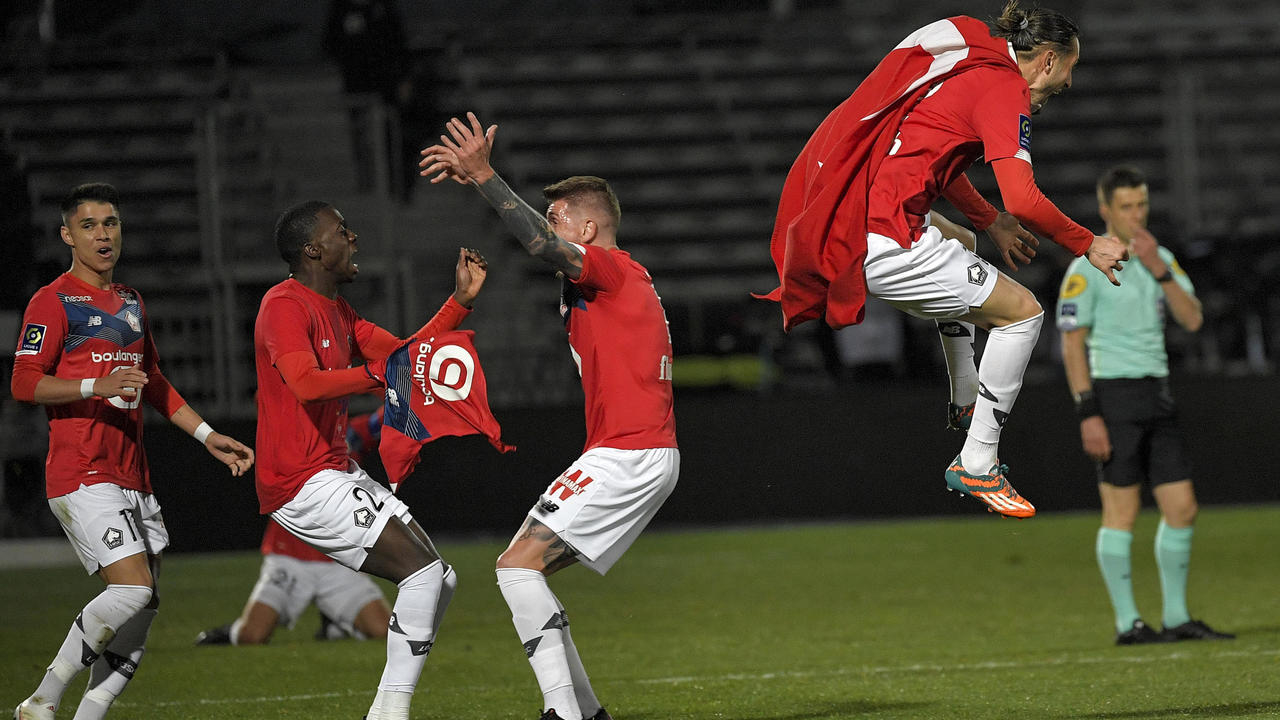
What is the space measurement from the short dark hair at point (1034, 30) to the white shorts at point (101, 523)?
9.54 ft

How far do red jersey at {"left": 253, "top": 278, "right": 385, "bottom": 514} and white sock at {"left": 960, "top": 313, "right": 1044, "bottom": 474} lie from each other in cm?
186

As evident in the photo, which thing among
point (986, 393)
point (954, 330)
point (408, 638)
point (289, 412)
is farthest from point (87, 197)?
point (986, 393)

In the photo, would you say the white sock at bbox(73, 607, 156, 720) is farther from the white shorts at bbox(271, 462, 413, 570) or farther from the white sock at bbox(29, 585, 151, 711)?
the white shorts at bbox(271, 462, 413, 570)

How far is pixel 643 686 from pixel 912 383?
273 inches

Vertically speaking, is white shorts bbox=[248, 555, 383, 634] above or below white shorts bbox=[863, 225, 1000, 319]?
below

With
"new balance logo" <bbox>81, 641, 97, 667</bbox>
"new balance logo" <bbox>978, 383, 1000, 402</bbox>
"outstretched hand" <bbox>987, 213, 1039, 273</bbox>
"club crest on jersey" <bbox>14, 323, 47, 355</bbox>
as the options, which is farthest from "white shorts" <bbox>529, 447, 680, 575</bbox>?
"club crest on jersey" <bbox>14, 323, 47, 355</bbox>

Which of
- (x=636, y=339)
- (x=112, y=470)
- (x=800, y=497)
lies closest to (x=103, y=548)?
(x=112, y=470)

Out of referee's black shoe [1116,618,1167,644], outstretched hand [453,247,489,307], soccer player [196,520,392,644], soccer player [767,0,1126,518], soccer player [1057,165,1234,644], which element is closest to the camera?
soccer player [767,0,1126,518]

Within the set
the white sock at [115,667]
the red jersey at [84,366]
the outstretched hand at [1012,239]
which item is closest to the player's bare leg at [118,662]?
the white sock at [115,667]

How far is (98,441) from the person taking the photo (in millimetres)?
4551

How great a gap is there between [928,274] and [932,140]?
36cm

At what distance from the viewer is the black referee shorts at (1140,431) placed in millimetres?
6535

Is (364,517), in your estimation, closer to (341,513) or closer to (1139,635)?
(341,513)

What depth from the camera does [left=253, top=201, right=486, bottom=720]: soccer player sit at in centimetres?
421
